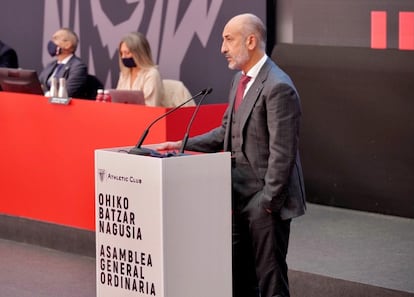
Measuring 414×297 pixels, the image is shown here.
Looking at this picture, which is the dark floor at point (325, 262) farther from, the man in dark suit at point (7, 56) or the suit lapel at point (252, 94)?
the man in dark suit at point (7, 56)

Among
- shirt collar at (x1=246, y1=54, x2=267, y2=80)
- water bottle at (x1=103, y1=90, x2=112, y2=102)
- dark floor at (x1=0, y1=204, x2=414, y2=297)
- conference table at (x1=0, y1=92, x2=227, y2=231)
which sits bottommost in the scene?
dark floor at (x1=0, y1=204, x2=414, y2=297)

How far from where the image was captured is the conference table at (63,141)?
7.85 m

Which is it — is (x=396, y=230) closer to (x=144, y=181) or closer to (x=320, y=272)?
(x=320, y=272)

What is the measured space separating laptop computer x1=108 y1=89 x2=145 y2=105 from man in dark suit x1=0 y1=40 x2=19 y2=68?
298 cm

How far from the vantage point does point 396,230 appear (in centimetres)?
823

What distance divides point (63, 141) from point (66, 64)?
186cm

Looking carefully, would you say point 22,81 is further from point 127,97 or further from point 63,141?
point 127,97

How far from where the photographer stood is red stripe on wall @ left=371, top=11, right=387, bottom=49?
28.7 ft

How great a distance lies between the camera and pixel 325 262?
717cm

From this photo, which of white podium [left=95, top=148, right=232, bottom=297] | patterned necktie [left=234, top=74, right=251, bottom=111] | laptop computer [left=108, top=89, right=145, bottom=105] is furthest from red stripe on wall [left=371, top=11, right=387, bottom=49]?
white podium [left=95, top=148, right=232, bottom=297]

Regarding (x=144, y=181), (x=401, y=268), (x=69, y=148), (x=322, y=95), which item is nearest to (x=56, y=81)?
(x=69, y=148)

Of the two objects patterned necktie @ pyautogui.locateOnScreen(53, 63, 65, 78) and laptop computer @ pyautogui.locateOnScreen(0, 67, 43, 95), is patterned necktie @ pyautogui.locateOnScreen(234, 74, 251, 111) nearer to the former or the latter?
laptop computer @ pyautogui.locateOnScreen(0, 67, 43, 95)

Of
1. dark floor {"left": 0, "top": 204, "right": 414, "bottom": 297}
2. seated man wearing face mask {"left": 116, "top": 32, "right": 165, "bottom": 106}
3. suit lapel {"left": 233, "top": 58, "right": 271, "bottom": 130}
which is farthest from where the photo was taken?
seated man wearing face mask {"left": 116, "top": 32, "right": 165, "bottom": 106}

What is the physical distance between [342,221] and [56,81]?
101 inches
